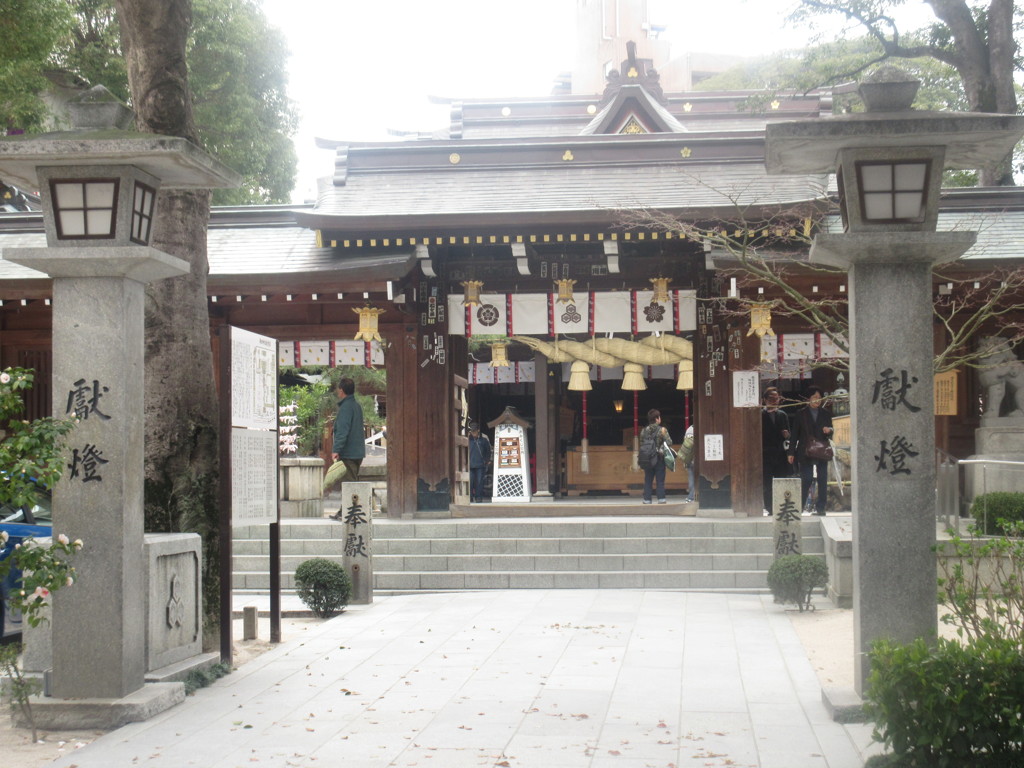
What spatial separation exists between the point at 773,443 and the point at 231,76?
50.1 feet

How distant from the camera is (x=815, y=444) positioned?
51.9ft

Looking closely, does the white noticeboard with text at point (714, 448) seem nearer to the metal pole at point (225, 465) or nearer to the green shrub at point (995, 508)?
the green shrub at point (995, 508)

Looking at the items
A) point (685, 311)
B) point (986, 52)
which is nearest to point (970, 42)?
point (986, 52)

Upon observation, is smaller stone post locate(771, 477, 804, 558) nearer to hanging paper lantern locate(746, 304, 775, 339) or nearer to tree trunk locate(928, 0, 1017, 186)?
hanging paper lantern locate(746, 304, 775, 339)

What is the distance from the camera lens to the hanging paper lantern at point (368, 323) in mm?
17094

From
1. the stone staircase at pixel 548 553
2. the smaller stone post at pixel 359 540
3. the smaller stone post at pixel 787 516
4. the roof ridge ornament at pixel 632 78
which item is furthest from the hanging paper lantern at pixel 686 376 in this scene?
the smaller stone post at pixel 359 540

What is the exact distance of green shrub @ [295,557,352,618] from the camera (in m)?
11.4

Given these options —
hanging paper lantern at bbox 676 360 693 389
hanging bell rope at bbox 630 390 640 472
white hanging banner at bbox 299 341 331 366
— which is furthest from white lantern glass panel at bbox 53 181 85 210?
hanging bell rope at bbox 630 390 640 472

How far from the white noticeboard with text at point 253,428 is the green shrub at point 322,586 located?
152 centimetres

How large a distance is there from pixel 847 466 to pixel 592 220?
8.04 m

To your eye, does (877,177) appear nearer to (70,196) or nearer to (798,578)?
(70,196)

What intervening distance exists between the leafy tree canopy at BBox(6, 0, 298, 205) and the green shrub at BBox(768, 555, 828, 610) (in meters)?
14.9

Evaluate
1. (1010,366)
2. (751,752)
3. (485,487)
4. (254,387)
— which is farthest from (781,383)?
(751,752)

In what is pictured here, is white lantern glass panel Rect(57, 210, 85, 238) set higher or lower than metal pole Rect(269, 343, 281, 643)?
Result: higher
